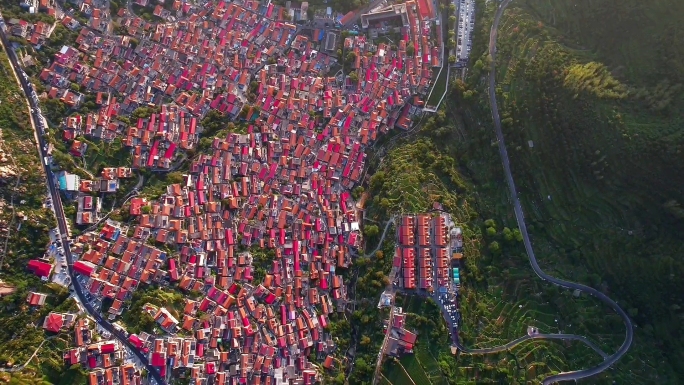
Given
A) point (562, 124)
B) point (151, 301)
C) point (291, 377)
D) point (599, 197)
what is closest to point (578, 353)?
point (599, 197)

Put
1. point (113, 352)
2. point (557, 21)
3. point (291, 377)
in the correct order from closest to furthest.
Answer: point (113, 352) → point (291, 377) → point (557, 21)

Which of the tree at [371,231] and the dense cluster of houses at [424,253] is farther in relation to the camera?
the tree at [371,231]

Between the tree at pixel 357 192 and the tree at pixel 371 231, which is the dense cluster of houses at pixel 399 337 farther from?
the tree at pixel 357 192

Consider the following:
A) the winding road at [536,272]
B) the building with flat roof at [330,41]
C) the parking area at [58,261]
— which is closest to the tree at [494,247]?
the winding road at [536,272]

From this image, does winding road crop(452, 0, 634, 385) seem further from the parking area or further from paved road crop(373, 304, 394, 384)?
the parking area

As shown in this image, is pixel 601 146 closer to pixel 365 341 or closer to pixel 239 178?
pixel 365 341

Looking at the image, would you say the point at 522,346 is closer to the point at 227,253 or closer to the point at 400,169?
the point at 400,169

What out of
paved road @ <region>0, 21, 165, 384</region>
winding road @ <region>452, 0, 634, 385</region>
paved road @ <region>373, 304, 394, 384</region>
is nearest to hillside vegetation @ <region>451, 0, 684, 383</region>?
winding road @ <region>452, 0, 634, 385</region>
